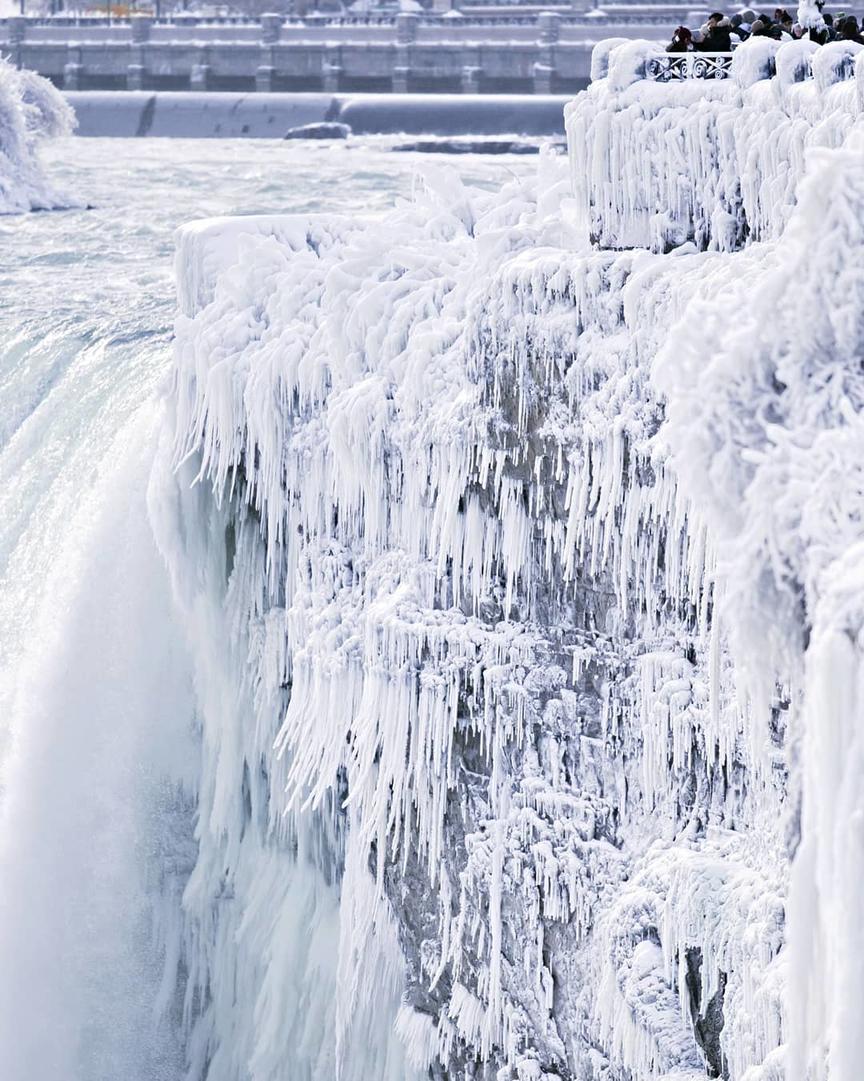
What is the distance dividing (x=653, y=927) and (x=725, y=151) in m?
3.56

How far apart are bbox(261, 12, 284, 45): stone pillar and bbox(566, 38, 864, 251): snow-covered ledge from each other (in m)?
A: 50.5

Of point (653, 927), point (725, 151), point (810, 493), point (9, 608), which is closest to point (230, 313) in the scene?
point (9, 608)

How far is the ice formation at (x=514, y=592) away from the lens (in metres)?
7.32

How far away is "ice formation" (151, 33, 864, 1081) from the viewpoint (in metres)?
7.32

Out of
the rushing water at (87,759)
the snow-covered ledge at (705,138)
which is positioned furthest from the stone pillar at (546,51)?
the snow-covered ledge at (705,138)

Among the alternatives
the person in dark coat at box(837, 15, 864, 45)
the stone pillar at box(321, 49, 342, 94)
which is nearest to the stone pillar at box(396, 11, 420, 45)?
the stone pillar at box(321, 49, 342, 94)

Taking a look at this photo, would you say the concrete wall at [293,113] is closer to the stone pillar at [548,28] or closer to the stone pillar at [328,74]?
the stone pillar at [328,74]

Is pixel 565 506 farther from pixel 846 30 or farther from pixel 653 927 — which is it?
pixel 846 30

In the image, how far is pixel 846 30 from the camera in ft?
30.2

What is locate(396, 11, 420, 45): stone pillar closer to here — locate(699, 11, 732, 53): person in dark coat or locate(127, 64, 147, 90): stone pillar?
locate(127, 64, 147, 90): stone pillar

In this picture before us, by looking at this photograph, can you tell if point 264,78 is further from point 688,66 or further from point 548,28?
point 688,66

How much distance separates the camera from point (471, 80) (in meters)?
55.9

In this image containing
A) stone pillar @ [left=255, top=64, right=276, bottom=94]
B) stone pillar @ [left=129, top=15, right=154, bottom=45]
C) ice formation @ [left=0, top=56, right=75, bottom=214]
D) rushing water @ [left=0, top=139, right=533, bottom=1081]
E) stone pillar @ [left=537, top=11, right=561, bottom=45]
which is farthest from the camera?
stone pillar @ [left=129, top=15, right=154, bottom=45]

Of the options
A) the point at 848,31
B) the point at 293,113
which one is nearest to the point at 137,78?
the point at 293,113
